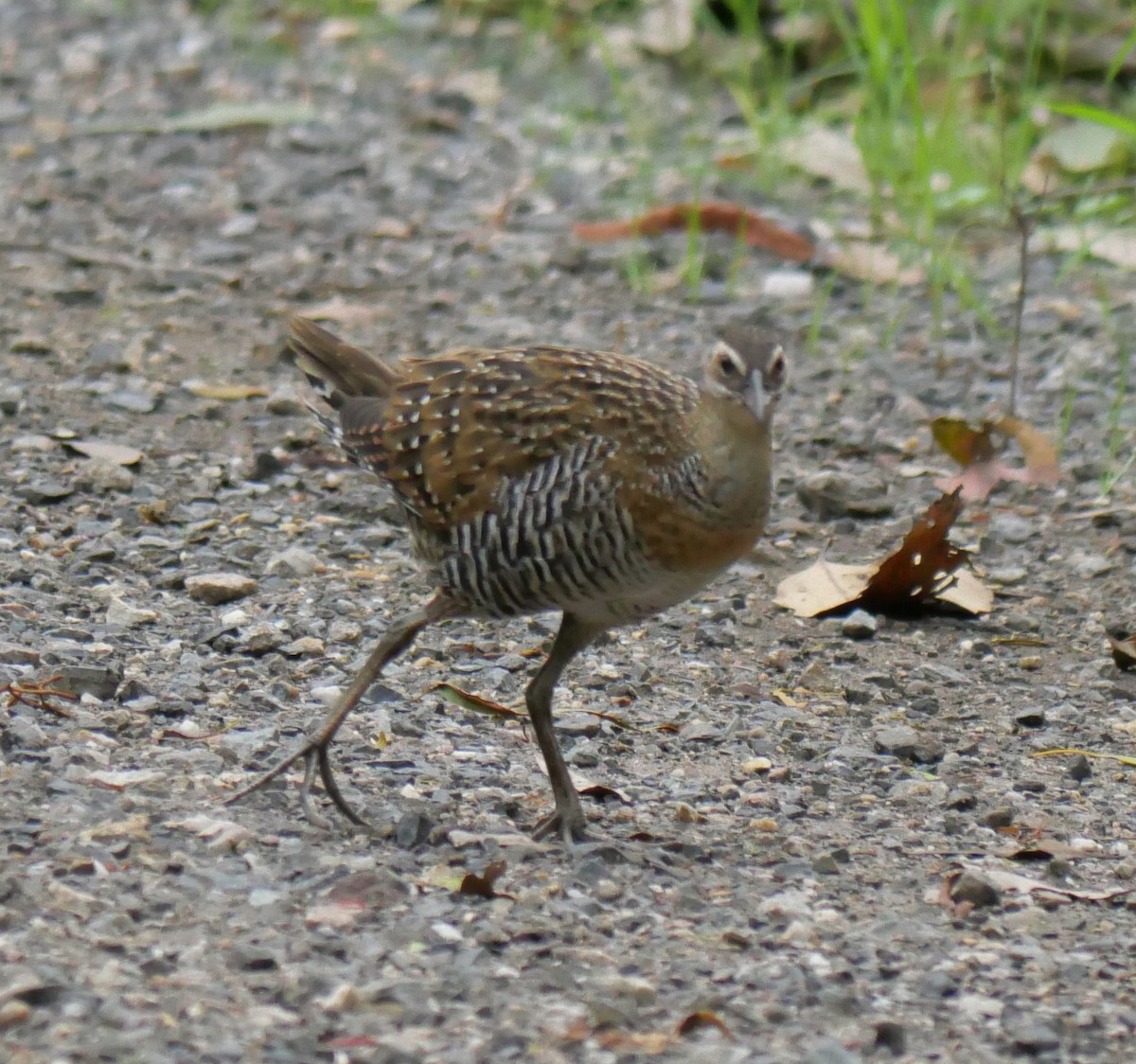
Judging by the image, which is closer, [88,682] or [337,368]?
[88,682]

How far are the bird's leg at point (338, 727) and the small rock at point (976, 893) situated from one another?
1240mm

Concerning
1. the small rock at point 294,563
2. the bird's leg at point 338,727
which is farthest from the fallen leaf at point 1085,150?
the bird's leg at point 338,727

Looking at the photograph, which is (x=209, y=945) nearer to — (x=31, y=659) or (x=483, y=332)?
(x=31, y=659)

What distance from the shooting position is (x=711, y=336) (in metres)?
7.51

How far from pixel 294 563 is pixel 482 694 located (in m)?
0.88

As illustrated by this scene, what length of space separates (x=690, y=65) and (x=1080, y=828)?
6447 millimetres

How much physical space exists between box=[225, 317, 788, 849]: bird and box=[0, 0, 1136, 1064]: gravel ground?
1.05ft

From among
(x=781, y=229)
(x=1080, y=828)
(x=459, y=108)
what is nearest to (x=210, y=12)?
(x=459, y=108)

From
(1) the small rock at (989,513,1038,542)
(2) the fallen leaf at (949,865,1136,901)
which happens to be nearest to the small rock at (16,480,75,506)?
(1) the small rock at (989,513,1038,542)

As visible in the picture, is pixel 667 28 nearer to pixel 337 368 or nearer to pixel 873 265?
pixel 873 265

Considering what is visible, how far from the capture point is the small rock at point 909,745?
4812mm

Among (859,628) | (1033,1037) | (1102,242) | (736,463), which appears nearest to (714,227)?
(1102,242)

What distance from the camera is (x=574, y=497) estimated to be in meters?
4.31

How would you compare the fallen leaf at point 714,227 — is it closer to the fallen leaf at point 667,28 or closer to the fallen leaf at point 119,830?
the fallen leaf at point 667,28
